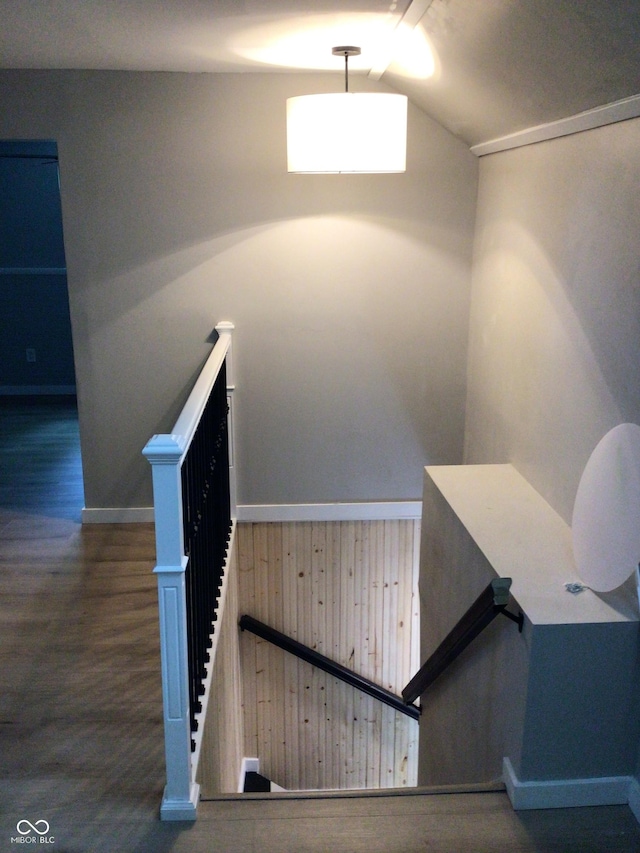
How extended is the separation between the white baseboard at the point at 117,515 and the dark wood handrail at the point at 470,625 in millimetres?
1671

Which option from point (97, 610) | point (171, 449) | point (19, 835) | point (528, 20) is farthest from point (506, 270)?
point (19, 835)

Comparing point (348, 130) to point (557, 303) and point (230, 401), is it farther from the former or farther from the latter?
point (230, 401)

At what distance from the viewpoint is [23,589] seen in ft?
10.8

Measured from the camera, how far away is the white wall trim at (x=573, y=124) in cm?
208

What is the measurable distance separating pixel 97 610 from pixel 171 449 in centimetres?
149

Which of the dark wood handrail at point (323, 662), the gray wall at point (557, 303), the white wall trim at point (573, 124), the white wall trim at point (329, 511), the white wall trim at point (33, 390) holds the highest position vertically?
the white wall trim at point (573, 124)

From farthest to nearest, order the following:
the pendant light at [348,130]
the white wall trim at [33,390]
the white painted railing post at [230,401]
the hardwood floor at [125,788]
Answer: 1. the white wall trim at [33,390]
2. the white painted railing post at [230,401]
3. the pendant light at [348,130]
4. the hardwood floor at [125,788]

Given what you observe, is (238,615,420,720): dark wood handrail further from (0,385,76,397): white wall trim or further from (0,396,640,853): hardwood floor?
(0,385,76,397): white wall trim

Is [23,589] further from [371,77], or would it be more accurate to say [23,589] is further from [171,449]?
[371,77]

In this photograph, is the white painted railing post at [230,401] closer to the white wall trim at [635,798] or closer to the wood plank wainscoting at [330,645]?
the wood plank wainscoting at [330,645]

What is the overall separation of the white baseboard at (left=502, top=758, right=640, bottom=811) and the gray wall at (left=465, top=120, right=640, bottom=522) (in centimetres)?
83

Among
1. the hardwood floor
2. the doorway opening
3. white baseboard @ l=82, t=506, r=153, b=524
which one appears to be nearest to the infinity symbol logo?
the hardwood floor

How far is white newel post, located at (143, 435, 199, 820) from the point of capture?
1.95m

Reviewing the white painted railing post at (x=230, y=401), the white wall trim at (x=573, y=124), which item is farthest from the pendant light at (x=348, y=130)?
the white painted railing post at (x=230, y=401)
